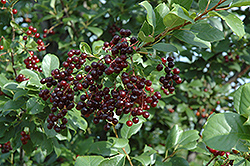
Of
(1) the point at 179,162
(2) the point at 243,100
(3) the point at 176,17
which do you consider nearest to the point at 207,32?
(3) the point at 176,17

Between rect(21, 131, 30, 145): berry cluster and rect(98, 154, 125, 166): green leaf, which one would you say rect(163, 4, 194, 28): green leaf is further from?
rect(21, 131, 30, 145): berry cluster

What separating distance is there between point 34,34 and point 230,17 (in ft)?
5.48

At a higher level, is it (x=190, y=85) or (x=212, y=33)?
(x=212, y=33)

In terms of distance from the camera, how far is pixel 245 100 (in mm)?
809

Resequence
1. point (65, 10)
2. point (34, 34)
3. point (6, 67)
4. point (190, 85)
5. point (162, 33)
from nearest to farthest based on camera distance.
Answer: point (162, 33) → point (34, 34) → point (6, 67) → point (65, 10) → point (190, 85)

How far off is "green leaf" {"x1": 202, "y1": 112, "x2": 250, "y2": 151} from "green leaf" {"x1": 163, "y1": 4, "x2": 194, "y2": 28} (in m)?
0.40

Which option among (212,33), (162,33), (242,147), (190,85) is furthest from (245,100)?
(190,85)

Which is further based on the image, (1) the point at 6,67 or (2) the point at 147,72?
(1) the point at 6,67

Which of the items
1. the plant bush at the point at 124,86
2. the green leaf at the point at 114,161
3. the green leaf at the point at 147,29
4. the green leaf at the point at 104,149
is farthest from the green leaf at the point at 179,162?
the green leaf at the point at 147,29

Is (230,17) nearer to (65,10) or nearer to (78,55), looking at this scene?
(78,55)

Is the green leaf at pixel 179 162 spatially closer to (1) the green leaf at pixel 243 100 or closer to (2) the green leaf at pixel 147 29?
(1) the green leaf at pixel 243 100

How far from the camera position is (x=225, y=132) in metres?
0.72

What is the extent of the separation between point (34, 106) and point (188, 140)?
3.14ft

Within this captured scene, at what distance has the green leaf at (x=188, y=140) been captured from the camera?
4.78ft
